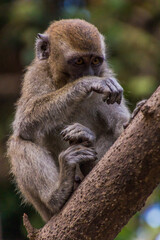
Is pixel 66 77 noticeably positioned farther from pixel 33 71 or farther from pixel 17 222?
pixel 17 222

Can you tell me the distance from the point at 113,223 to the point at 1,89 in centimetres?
863

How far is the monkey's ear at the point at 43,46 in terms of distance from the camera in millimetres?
6727

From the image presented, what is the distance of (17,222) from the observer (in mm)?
12562

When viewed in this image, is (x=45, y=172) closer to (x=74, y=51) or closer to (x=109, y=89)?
(x=109, y=89)

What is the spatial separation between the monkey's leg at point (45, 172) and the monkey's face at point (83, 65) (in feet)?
3.53

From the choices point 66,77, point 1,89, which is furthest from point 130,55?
point 66,77

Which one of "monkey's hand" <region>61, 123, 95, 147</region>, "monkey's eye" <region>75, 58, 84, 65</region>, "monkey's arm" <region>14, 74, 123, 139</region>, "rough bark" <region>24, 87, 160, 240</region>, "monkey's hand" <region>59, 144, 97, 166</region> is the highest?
"monkey's eye" <region>75, 58, 84, 65</region>

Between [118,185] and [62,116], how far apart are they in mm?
1667

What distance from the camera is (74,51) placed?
246 inches

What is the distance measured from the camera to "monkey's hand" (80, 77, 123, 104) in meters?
5.46

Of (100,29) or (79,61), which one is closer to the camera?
(79,61)

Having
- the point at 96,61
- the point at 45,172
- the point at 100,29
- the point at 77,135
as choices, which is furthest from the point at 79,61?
the point at 100,29

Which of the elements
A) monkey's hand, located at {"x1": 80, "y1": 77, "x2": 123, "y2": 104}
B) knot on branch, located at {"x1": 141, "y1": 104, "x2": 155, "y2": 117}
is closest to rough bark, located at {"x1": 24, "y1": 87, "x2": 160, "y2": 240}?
knot on branch, located at {"x1": 141, "y1": 104, "x2": 155, "y2": 117}

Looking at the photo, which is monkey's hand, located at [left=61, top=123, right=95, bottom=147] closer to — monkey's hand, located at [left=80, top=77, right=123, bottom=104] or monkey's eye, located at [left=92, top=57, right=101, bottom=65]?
monkey's hand, located at [left=80, top=77, right=123, bottom=104]
